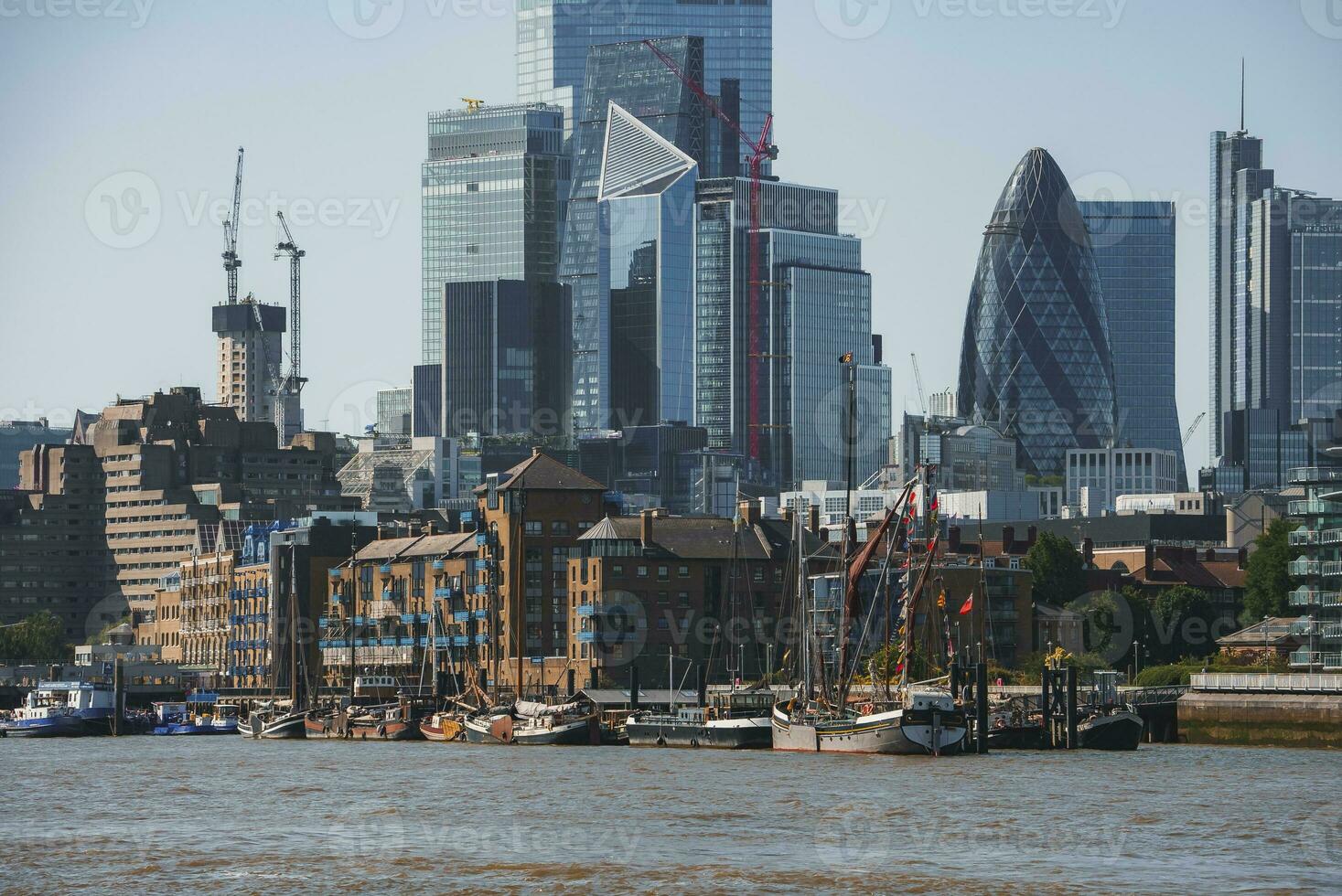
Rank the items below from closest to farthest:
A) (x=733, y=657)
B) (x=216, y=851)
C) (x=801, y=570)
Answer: (x=216, y=851) → (x=801, y=570) → (x=733, y=657)

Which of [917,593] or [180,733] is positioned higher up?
[917,593]

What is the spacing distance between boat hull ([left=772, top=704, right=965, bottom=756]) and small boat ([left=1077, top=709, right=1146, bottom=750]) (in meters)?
9.29

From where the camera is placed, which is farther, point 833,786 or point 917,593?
point 917,593

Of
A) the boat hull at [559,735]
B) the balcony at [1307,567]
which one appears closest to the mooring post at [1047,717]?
the balcony at [1307,567]

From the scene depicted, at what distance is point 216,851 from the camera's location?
81562 mm

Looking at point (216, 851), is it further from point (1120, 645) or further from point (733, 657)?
point (1120, 645)

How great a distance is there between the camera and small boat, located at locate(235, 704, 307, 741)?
593ft

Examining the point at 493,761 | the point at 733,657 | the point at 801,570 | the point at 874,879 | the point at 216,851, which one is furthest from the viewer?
the point at 733,657

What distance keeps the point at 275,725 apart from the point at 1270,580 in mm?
Result: 73898

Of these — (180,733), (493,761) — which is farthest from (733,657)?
(493,761)

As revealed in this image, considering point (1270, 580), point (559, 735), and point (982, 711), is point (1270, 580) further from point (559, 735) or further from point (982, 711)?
point (982, 711)

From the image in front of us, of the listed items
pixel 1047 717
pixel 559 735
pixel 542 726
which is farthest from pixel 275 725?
pixel 1047 717

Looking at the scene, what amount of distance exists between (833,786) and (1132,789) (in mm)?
12004

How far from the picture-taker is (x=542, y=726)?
153375mm
